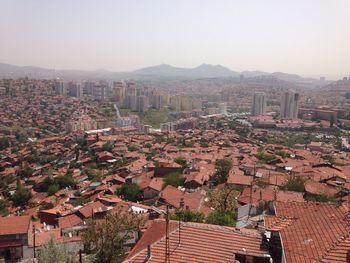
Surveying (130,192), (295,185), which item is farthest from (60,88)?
(295,185)

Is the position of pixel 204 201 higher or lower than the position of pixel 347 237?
lower

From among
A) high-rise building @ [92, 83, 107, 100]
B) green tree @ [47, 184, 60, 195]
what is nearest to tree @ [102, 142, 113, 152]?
green tree @ [47, 184, 60, 195]

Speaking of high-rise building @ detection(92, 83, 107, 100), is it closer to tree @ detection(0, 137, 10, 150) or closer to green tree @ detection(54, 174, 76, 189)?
tree @ detection(0, 137, 10, 150)

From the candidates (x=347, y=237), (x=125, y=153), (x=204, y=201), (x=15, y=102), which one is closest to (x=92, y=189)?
(x=204, y=201)

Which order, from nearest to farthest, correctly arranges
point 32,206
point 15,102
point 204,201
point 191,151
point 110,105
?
point 204,201 → point 32,206 → point 191,151 → point 15,102 → point 110,105

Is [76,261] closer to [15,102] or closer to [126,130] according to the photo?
[126,130]

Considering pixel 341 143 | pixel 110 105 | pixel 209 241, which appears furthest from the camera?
pixel 110 105
